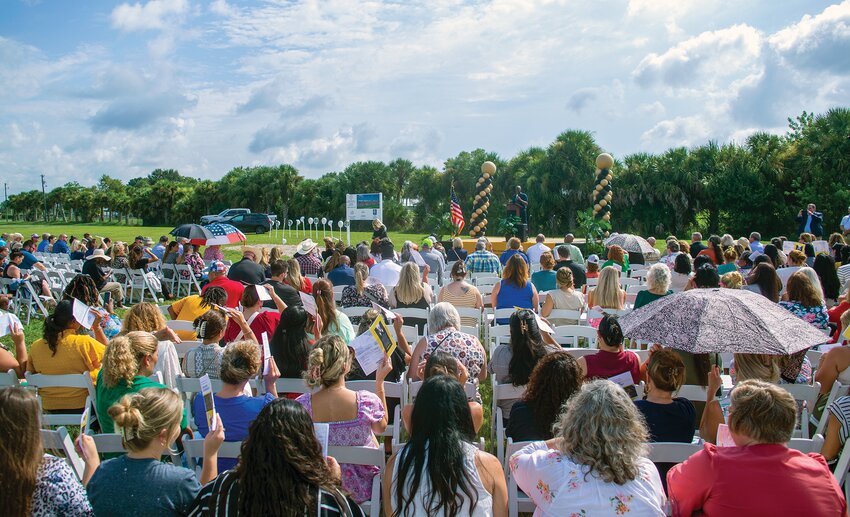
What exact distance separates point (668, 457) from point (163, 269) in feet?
41.8

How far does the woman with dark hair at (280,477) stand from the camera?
A: 2449mm

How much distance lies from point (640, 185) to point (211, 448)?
Answer: 104 ft

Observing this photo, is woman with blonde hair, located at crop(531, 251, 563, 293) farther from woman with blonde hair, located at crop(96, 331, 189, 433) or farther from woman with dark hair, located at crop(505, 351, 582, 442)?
woman with blonde hair, located at crop(96, 331, 189, 433)

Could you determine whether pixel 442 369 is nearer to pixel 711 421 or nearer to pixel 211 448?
pixel 211 448

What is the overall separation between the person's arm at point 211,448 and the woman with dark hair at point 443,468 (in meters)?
0.79

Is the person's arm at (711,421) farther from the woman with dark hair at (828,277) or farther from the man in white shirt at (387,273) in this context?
the man in white shirt at (387,273)

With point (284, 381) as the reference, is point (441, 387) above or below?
above

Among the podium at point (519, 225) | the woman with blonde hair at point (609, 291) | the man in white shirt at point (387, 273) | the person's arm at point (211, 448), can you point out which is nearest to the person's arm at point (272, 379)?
the person's arm at point (211, 448)

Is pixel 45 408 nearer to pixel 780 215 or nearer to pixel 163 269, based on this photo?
pixel 163 269

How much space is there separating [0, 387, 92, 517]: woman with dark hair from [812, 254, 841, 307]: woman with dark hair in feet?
26.8

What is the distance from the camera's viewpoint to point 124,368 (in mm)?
4066

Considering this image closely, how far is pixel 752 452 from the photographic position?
2689 mm

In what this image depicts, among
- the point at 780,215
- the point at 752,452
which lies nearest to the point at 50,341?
the point at 752,452

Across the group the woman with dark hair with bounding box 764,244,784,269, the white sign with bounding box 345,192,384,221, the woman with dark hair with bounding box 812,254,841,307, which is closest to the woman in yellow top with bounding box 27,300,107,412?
the woman with dark hair with bounding box 812,254,841,307
